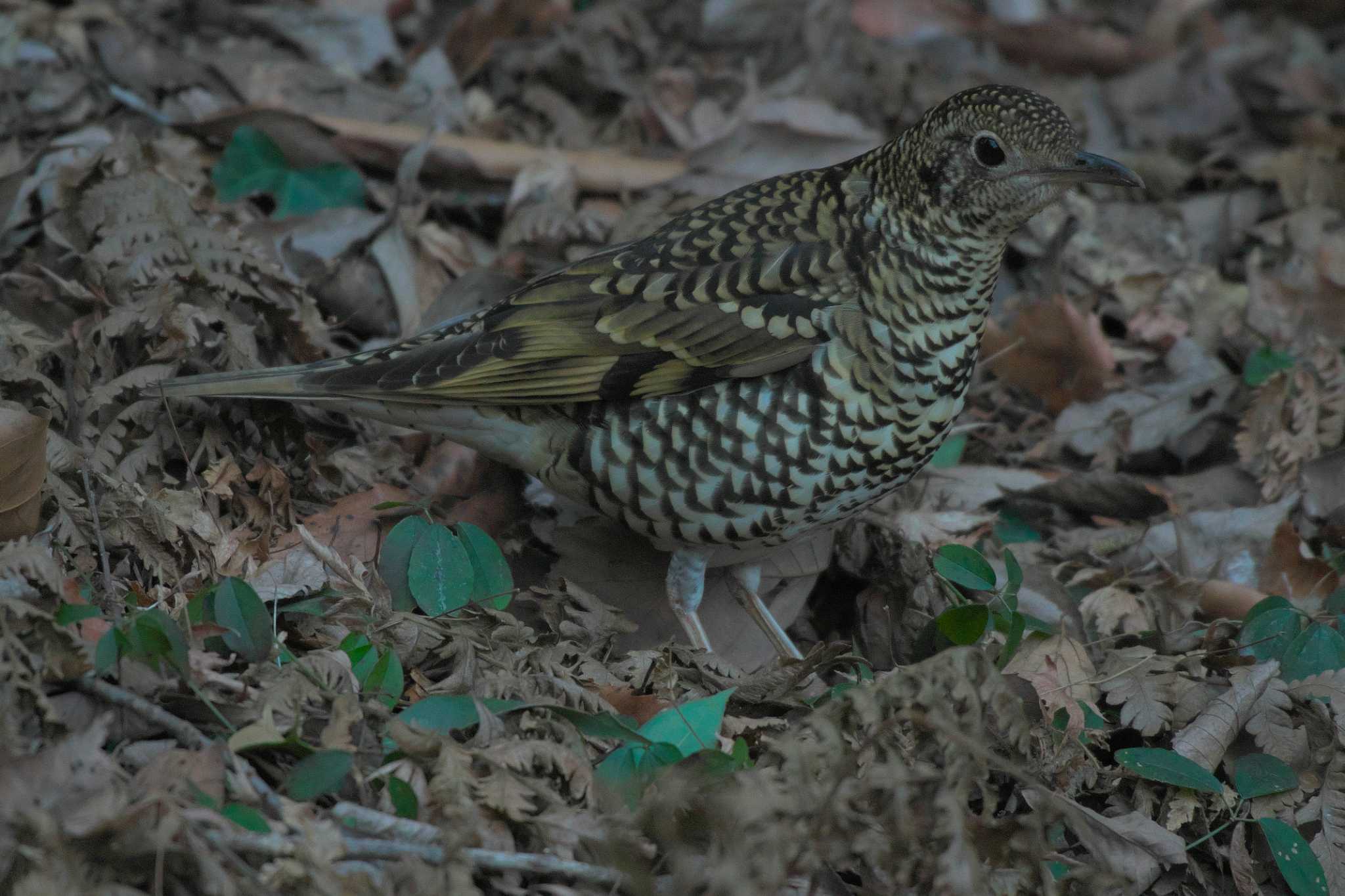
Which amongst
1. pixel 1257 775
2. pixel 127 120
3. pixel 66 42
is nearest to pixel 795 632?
pixel 1257 775

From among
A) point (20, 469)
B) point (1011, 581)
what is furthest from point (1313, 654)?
point (20, 469)

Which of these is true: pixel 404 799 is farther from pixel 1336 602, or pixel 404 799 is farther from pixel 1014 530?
pixel 1336 602

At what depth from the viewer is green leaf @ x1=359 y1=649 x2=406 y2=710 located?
310cm

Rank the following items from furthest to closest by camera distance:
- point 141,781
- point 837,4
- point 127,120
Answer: point 837,4 < point 127,120 < point 141,781

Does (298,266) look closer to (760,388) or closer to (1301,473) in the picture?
(760,388)

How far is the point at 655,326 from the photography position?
3742 mm

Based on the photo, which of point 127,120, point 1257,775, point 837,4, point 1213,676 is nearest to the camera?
point 1257,775

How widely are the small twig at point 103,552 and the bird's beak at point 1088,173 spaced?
2.56 m

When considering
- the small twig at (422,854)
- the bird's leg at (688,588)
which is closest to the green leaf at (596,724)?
the small twig at (422,854)

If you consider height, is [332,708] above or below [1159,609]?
above

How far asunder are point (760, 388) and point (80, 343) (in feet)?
6.68

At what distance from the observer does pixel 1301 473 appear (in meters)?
4.62

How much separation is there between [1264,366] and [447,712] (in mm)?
3505

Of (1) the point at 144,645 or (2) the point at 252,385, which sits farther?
(2) the point at 252,385
